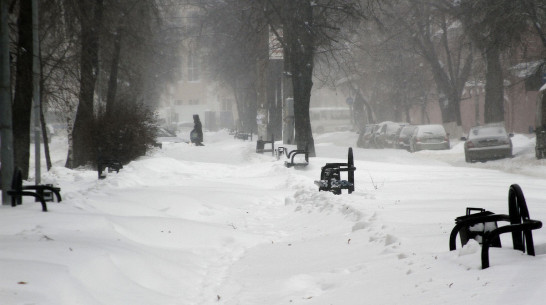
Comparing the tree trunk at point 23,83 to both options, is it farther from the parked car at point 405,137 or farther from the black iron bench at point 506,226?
the parked car at point 405,137

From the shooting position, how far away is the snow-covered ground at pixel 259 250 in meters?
4.61

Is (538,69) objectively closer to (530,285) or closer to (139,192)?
(139,192)

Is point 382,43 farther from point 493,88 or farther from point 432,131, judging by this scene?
point 493,88

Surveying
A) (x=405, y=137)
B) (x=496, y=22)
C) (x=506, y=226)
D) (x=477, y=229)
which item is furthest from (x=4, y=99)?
(x=405, y=137)

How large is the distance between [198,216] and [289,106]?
17.4m

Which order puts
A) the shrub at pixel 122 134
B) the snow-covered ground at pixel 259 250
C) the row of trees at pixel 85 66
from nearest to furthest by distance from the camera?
1. the snow-covered ground at pixel 259 250
2. the row of trees at pixel 85 66
3. the shrub at pixel 122 134

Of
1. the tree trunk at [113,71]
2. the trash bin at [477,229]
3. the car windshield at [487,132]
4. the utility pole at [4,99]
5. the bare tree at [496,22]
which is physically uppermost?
the bare tree at [496,22]

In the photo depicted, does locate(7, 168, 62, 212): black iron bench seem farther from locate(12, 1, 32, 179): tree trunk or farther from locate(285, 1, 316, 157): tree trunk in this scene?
locate(285, 1, 316, 157): tree trunk

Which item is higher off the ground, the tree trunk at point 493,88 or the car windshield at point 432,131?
the tree trunk at point 493,88

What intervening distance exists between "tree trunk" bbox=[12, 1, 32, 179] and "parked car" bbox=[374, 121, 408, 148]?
88.5ft

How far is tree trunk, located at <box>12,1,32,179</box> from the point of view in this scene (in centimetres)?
1479

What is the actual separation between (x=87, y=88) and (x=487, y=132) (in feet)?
49.6

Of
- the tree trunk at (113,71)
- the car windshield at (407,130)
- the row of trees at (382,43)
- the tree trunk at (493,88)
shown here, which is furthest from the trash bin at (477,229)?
the car windshield at (407,130)

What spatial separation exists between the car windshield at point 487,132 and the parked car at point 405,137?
10239 millimetres
